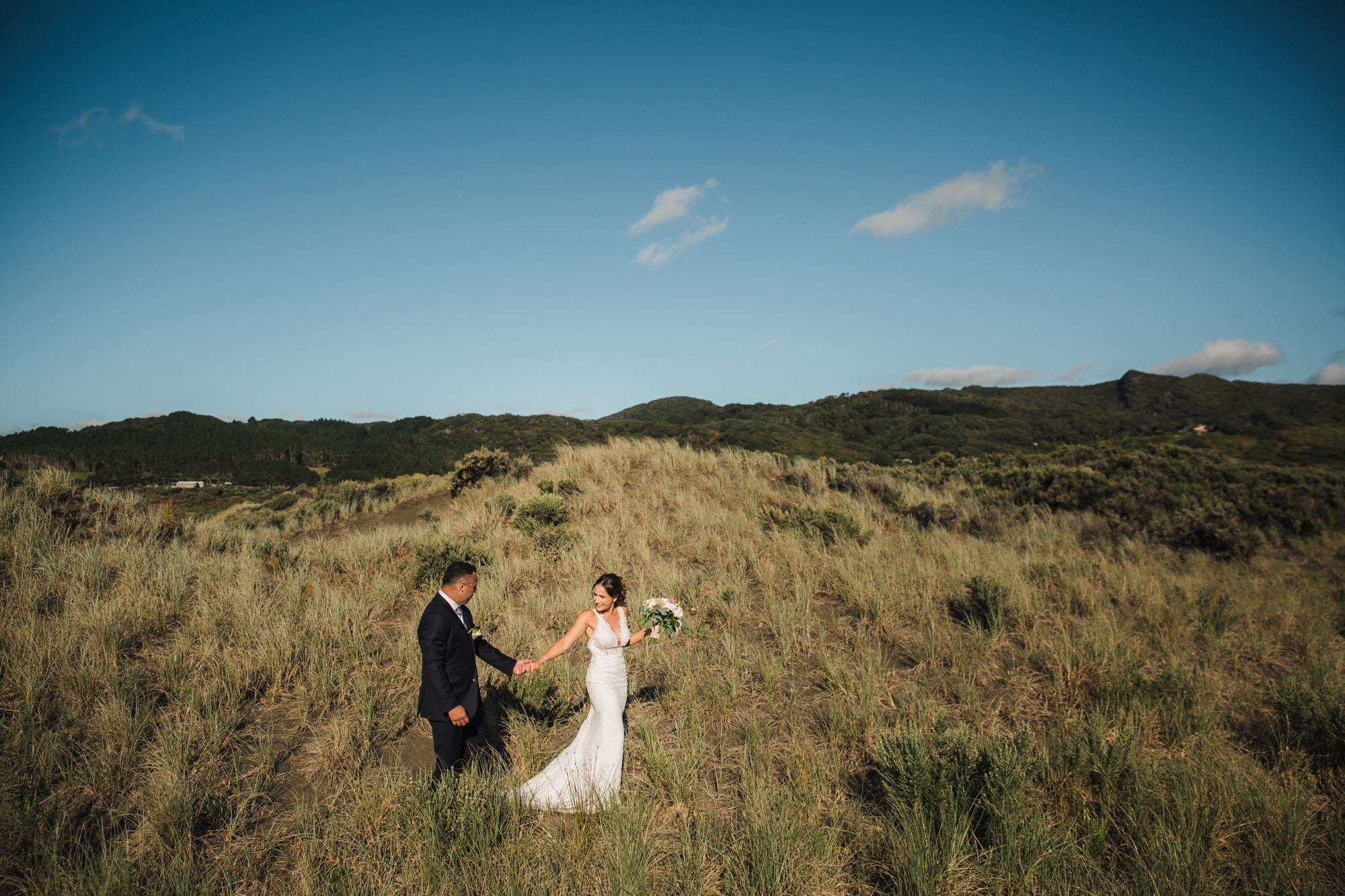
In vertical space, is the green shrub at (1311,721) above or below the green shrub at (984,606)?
below

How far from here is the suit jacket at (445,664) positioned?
3.27m

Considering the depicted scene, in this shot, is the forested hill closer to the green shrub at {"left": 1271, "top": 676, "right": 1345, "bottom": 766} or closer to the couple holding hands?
the couple holding hands

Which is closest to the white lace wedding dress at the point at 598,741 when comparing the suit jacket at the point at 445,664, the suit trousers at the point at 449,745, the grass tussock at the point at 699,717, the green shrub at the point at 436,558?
the grass tussock at the point at 699,717

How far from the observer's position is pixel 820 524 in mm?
9172

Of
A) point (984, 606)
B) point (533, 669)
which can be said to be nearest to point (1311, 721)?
point (984, 606)

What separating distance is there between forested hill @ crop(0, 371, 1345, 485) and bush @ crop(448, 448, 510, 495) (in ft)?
13.5

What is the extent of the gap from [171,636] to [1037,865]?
7849 millimetres

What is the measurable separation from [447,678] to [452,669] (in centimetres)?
9

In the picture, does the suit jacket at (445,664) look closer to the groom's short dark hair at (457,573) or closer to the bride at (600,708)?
the groom's short dark hair at (457,573)

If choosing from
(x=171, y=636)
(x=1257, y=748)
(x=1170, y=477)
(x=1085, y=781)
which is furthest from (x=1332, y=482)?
(x=171, y=636)

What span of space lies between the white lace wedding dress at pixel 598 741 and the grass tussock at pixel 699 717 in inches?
6.5

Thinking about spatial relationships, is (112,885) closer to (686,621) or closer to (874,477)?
(686,621)

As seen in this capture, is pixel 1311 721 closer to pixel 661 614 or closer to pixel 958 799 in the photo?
pixel 958 799

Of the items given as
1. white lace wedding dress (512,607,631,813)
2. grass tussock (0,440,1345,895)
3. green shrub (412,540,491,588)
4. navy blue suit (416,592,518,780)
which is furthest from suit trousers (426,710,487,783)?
green shrub (412,540,491,588)
